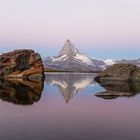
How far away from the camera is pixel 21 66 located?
141 m

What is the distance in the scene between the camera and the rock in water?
13900cm

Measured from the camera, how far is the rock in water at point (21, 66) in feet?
456

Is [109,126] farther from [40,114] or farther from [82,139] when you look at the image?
[40,114]

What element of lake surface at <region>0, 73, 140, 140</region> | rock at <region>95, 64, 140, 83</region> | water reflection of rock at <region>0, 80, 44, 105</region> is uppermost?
rock at <region>95, 64, 140, 83</region>

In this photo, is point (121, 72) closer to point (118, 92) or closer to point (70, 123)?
point (118, 92)

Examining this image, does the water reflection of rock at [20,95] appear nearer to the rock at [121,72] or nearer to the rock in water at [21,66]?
the rock at [121,72]

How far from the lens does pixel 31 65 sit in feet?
467

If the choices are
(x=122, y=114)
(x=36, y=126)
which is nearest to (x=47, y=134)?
(x=36, y=126)

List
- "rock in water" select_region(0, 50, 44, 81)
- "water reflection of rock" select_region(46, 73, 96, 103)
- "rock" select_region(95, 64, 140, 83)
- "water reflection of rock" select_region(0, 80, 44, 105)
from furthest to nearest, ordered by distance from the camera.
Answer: "rock in water" select_region(0, 50, 44, 81), "rock" select_region(95, 64, 140, 83), "water reflection of rock" select_region(46, 73, 96, 103), "water reflection of rock" select_region(0, 80, 44, 105)

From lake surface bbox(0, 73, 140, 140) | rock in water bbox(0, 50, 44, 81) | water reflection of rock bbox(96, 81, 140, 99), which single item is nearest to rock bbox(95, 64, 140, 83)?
water reflection of rock bbox(96, 81, 140, 99)

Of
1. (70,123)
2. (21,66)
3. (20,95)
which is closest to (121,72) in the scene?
(21,66)

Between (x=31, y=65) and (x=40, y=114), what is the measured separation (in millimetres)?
108542

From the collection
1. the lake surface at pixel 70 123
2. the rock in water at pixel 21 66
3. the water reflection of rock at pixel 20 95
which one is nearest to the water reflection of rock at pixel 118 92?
the water reflection of rock at pixel 20 95

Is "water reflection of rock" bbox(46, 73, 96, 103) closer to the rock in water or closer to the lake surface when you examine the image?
the lake surface
